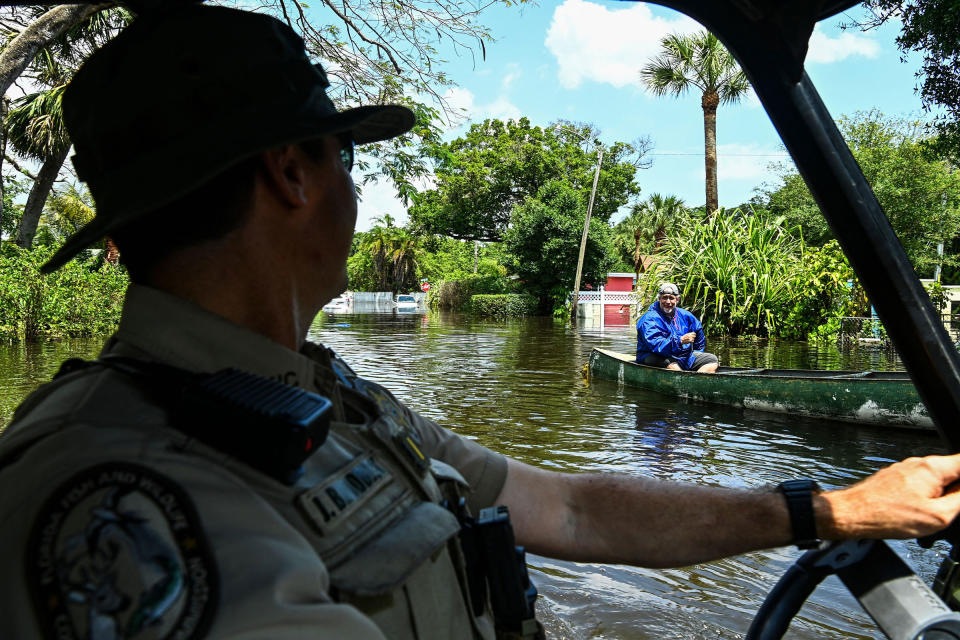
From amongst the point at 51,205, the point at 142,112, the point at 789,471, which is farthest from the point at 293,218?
the point at 51,205

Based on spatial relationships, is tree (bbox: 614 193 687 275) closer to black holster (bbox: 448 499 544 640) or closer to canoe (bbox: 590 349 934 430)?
canoe (bbox: 590 349 934 430)

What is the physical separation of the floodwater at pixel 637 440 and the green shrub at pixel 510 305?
19024 mm

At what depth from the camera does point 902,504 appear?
1431mm

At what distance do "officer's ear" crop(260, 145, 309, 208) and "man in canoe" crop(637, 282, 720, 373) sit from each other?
11.1m

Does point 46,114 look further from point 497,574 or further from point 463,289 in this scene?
point 463,289

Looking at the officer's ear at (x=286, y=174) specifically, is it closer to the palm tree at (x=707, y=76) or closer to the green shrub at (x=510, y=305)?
the palm tree at (x=707, y=76)

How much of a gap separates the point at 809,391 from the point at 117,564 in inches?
421

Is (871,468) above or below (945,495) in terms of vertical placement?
below

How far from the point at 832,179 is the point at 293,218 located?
3.31 ft

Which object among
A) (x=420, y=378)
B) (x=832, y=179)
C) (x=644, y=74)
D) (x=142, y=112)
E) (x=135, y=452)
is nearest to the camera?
(x=135, y=452)

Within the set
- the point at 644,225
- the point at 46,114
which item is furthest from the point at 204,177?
the point at 644,225

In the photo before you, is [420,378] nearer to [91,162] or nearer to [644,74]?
[91,162]

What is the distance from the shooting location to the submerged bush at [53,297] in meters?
17.1

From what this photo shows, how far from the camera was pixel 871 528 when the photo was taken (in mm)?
1437
